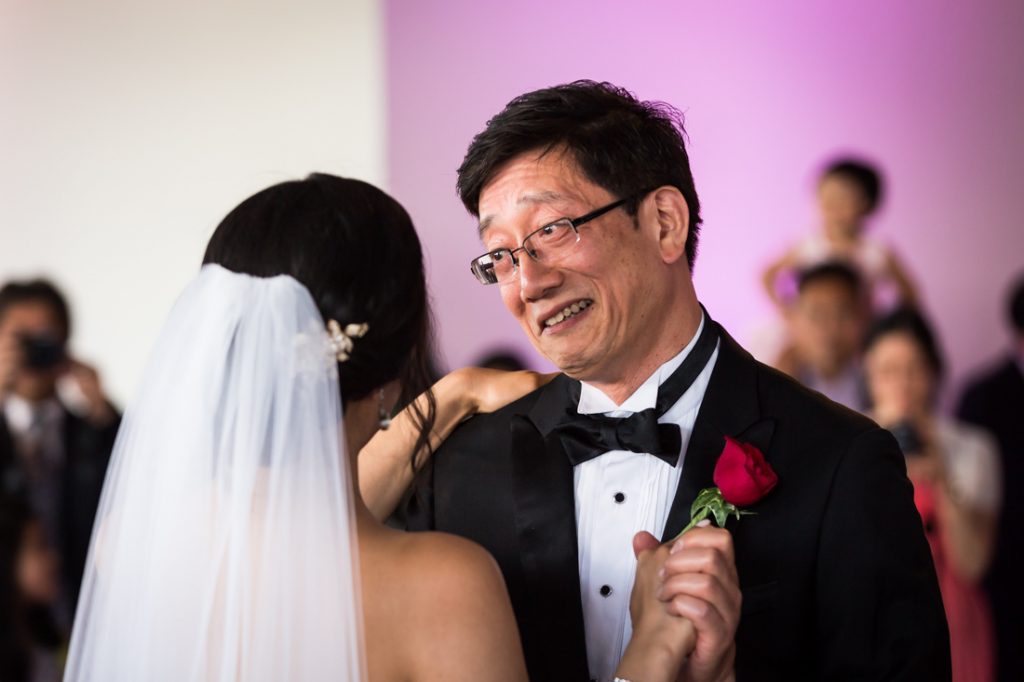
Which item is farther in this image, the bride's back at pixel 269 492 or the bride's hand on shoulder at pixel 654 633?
the bride's hand on shoulder at pixel 654 633

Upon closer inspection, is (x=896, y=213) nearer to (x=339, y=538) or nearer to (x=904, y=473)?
(x=904, y=473)

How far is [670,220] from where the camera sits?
2.20 metres

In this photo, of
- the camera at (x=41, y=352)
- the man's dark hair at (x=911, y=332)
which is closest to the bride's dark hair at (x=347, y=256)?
the man's dark hair at (x=911, y=332)

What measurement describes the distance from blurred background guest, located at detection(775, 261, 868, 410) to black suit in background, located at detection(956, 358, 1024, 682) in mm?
678

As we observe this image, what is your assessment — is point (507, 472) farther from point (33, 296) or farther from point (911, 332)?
point (33, 296)

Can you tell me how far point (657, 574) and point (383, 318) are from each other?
51 cm

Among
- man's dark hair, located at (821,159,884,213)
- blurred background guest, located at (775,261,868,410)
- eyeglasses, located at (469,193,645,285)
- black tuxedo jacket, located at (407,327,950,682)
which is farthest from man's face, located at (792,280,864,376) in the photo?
eyeglasses, located at (469,193,645,285)

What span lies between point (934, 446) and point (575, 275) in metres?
2.79

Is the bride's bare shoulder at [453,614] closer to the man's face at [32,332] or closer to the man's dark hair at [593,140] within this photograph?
the man's dark hair at [593,140]

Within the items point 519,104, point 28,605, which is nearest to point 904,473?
point 519,104

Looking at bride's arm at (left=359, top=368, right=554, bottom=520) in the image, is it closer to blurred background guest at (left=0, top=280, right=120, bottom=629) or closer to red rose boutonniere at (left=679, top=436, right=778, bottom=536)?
red rose boutonniere at (left=679, top=436, right=778, bottom=536)

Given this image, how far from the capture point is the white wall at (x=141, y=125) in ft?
20.9

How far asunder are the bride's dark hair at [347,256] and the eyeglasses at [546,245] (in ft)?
1.03

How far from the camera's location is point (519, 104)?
217 centimetres
